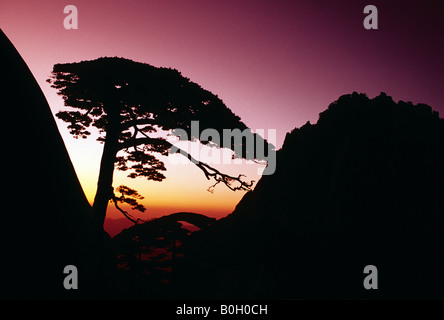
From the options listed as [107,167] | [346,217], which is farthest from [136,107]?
[346,217]

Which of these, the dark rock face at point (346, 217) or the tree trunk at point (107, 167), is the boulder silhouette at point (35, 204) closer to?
the tree trunk at point (107, 167)

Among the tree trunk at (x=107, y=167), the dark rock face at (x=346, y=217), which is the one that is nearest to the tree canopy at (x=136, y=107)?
the tree trunk at (x=107, y=167)

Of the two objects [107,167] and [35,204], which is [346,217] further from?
[35,204]

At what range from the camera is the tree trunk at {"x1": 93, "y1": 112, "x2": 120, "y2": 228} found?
9.68 m

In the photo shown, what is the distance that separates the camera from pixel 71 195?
26.8 ft

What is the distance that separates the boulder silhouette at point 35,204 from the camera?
6148mm

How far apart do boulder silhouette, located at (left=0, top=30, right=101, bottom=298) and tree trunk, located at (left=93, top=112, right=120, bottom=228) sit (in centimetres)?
119

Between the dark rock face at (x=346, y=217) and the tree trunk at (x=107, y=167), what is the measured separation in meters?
4.45

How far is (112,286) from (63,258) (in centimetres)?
267

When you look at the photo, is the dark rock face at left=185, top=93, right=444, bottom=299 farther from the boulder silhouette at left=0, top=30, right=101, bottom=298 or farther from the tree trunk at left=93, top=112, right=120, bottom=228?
the boulder silhouette at left=0, top=30, right=101, bottom=298

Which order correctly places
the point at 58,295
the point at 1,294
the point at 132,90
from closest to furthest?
the point at 1,294
the point at 58,295
the point at 132,90

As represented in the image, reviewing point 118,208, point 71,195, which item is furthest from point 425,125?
point 71,195

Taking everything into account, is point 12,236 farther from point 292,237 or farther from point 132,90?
point 292,237

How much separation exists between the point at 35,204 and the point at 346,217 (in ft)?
46.6
